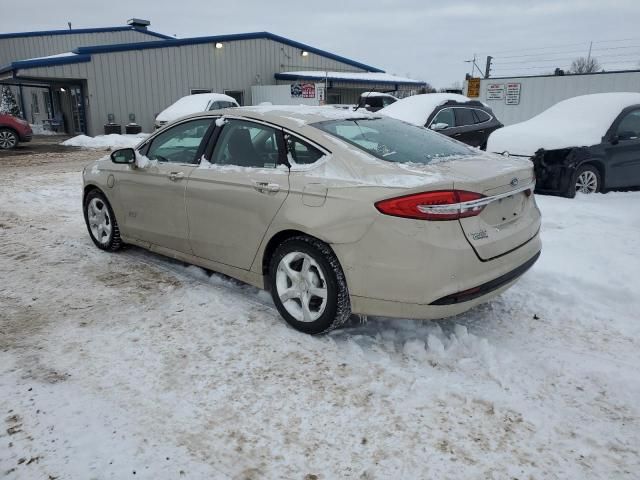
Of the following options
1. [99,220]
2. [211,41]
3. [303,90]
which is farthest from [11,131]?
[99,220]

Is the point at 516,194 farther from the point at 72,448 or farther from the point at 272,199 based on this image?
the point at 72,448

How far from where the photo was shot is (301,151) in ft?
11.5

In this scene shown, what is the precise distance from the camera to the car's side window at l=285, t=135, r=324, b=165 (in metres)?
3.41

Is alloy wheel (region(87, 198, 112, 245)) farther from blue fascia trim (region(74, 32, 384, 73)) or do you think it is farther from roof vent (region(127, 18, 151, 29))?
roof vent (region(127, 18, 151, 29))

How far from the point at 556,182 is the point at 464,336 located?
4855 mm

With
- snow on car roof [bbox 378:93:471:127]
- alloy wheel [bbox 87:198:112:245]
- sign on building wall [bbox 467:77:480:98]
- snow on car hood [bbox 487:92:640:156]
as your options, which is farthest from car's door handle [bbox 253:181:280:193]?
sign on building wall [bbox 467:77:480:98]

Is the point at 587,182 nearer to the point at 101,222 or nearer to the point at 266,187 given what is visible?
the point at 266,187

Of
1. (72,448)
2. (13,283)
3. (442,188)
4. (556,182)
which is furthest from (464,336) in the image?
(556,182)

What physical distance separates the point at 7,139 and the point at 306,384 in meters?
18.7

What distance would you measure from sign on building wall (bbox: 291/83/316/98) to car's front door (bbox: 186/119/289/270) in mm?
22944

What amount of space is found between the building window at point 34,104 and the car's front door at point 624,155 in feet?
104

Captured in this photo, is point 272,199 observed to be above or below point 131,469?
above

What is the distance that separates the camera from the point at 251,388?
293cm

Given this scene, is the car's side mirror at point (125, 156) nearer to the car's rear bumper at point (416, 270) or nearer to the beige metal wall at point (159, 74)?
the car's rear bumper at point (416, 270)
